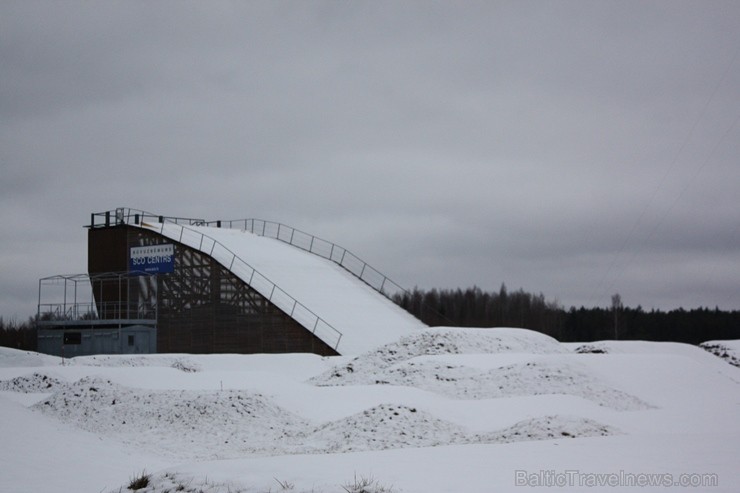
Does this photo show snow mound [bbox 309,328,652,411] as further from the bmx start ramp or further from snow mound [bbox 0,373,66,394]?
the bmx start ramp

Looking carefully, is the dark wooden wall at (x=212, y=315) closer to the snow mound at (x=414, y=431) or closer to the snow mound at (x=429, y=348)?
the snow mound at (x=429, y=348)

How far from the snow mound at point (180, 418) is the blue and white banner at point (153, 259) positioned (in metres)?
29.2

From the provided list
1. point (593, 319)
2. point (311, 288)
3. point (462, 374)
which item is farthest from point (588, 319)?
point (462, 374)

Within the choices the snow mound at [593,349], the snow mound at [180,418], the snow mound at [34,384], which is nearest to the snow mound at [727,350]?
the snow mound at [593,349]

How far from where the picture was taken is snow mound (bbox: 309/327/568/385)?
30328 millimetres

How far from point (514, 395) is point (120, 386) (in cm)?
1147

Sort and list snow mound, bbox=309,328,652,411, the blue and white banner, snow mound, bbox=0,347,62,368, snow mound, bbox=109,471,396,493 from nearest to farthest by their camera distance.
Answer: snow mound, bbox=109,471,396,493
snow mound, bbox=309,328,652,411
snow mound, bbox=0,347,62,368
the blue and white banner

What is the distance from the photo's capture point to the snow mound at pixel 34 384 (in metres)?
28.8

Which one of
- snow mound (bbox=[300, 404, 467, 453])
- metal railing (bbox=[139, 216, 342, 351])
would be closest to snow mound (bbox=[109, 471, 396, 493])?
snow mound (bbox=[300, 404, 467, 453])

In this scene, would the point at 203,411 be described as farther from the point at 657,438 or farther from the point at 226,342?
the point at 226,342

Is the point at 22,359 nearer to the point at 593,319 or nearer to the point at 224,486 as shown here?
the point at 224,486

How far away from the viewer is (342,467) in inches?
457

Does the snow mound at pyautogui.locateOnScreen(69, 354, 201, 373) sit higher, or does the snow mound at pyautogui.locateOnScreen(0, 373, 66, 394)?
the snow mound at pyautogui.locateOnScreen(69, 354, 201, 373)

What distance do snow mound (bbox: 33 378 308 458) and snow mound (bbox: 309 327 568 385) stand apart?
6.41m
